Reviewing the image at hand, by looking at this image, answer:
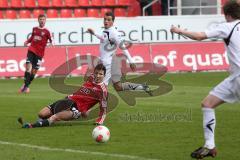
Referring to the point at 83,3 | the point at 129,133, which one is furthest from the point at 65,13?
the point at 129,133

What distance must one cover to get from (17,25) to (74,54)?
2643mm

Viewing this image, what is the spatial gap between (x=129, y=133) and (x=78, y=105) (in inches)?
53.8

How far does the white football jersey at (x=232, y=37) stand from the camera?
31.8ft

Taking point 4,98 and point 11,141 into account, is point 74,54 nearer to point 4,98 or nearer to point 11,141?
point 4,98

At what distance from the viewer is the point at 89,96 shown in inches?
545

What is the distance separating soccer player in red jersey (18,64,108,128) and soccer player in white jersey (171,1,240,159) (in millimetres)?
4006

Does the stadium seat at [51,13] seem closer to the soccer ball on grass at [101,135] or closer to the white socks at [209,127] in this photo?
the soccer ball on grass at [101,135]

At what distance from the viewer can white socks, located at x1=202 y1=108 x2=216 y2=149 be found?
32.2 feet

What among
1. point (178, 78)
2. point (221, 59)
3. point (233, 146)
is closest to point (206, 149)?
point (233, 146)

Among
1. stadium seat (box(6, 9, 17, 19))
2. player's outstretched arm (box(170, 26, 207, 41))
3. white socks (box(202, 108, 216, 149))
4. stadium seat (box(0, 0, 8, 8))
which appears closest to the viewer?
player's outstretched arm (box(170, 26, 207, 41))

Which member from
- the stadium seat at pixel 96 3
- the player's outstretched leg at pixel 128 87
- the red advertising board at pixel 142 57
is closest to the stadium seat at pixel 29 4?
the stadium seat at pixel 96 3

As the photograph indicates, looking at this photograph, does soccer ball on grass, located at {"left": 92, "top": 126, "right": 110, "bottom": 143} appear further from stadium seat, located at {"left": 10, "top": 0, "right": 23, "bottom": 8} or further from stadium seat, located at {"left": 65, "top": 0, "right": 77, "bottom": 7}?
stadium seat, located at {"left": 65, "top": 0, "right": 77, "bottom": 7}

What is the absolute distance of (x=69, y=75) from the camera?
28.2m

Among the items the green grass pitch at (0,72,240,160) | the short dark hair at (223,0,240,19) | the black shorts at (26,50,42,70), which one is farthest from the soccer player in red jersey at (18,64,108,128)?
the black shorts at (26,50,42,70)
